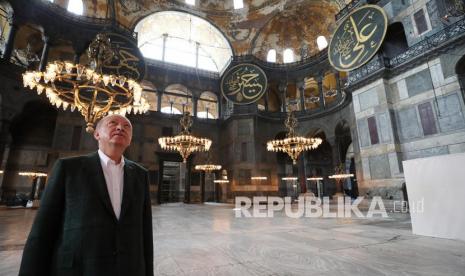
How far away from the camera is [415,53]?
8836 millimetres

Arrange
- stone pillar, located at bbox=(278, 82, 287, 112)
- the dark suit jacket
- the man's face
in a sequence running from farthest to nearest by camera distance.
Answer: stone pillar, located at bbox=(278, 82, 287, 112)
the man's face
the dark suit jacket

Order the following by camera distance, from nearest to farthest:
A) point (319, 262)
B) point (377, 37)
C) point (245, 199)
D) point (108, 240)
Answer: point (108, 240) → point (319, 262) → point (377, 37) → point (245, 199)

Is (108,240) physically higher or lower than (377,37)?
lower

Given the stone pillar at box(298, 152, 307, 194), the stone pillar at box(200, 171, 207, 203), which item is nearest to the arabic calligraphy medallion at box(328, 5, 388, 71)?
the stone pillar at box(298, 152, 307, 194)

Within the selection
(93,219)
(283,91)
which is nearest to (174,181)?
(283,91)

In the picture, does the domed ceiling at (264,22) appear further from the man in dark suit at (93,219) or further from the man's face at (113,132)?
the man in dark suit at (93,219)

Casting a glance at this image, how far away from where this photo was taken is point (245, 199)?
14312 millimetres

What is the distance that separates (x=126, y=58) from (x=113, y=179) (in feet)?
41.6

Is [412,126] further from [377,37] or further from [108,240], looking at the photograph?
[108,240]

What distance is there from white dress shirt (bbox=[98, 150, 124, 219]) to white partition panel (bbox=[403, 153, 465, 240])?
4148 millimetres

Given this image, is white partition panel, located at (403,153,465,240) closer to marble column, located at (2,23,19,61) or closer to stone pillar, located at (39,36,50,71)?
marble column, located at (2,23,19,61)

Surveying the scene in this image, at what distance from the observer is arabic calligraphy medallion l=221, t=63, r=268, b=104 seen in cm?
1422

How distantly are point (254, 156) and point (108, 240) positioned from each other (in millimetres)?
13828

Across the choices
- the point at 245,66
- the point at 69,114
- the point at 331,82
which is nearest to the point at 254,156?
the point at 245,66
